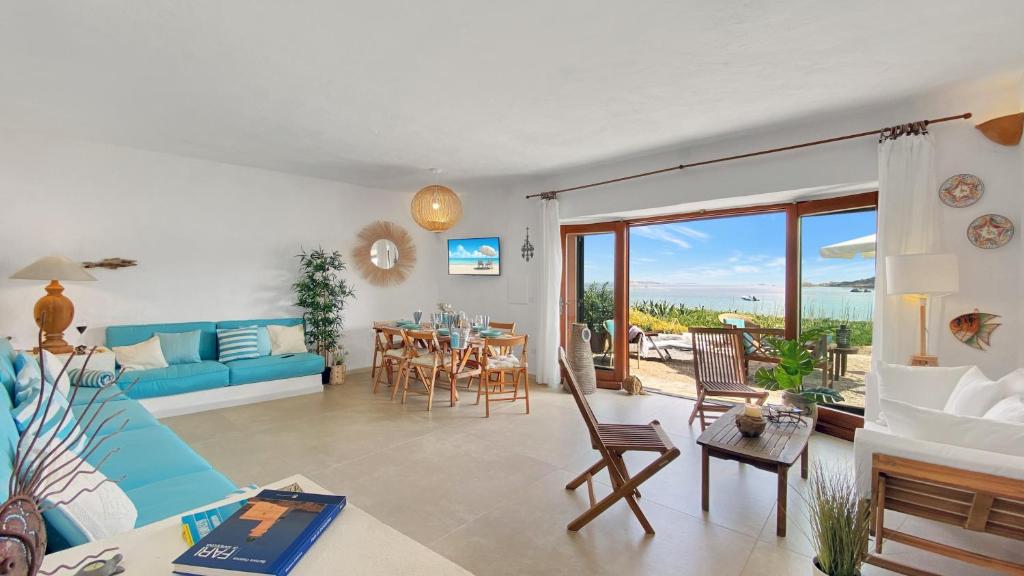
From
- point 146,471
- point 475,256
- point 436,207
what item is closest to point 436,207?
point 436,207

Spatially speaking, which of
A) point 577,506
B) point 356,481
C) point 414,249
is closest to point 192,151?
point 414,249

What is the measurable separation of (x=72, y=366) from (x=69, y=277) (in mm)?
796

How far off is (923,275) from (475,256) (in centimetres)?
480

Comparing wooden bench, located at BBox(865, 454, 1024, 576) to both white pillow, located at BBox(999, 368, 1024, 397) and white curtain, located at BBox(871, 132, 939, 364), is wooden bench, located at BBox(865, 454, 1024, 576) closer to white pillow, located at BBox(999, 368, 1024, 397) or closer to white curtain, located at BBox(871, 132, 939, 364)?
white pillow, located at BBox(999, 368, 1024, 397)

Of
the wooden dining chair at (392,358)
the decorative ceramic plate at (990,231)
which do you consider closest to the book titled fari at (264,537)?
the wooden dining chair at (392,358)

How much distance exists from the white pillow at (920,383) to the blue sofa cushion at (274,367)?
16.5 ft

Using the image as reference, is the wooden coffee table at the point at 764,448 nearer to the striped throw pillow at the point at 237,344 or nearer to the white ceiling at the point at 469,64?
the white ceiling at the point at 469,64

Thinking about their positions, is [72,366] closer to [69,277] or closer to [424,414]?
[69,277]

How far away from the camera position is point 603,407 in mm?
4699

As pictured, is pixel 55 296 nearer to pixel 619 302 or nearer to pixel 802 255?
pixel 619 302

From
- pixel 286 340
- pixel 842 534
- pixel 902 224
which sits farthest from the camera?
pixel 286 340

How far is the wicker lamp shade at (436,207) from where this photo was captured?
4.75 m

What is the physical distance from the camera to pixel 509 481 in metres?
2.98

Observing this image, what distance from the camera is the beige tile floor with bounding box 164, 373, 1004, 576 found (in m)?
2.22
